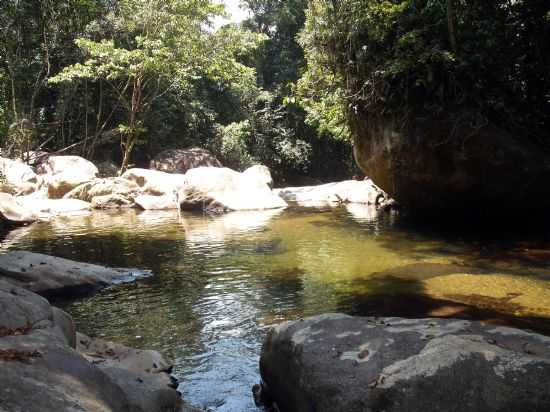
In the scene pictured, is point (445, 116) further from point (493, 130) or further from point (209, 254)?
point (209, 254)

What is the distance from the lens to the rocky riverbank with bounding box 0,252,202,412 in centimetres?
272

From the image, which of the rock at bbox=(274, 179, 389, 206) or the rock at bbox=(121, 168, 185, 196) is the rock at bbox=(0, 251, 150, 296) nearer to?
the rock at bbox=(121, 168, 185, 196)

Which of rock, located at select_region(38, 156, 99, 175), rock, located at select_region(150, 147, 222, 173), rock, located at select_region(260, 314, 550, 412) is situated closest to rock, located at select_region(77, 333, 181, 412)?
rock, located at select_region(260, 314, 550, 412)

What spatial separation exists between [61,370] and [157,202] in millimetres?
17436

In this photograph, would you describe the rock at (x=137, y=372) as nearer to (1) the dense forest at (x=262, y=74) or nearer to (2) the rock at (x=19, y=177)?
(1) the dense forest at (x=262, y=74)

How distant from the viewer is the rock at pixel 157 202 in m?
20.0

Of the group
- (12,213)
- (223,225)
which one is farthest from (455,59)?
(12,213)

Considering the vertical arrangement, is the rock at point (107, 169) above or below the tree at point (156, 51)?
below

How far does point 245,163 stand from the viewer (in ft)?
93.5

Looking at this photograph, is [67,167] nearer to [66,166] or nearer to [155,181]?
[66,166]

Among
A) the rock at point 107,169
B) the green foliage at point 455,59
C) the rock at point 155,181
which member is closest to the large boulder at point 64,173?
the rock at point 155,181

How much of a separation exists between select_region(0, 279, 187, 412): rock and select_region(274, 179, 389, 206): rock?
621 inches

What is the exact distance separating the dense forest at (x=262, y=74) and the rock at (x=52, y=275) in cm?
756

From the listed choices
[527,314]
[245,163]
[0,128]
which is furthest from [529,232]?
[245,163]
